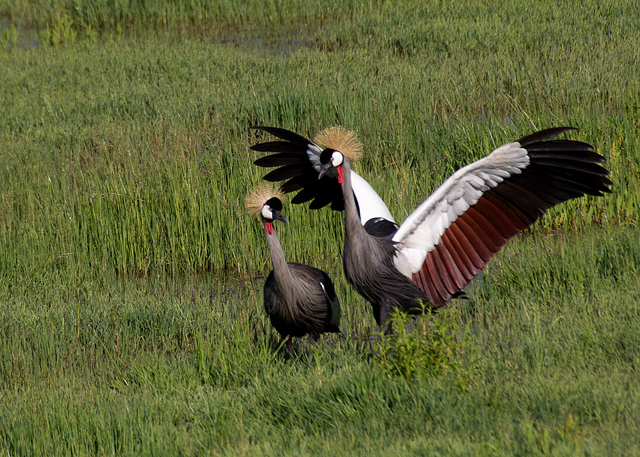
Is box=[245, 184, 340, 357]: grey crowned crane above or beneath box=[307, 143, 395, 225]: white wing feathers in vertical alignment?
beneath

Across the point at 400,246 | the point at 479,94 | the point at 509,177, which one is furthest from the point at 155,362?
the point at 479,94

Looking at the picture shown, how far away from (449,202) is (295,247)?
2350 mm

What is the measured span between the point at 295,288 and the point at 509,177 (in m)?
1.47

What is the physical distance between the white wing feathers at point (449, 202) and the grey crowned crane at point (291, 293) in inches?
21.6

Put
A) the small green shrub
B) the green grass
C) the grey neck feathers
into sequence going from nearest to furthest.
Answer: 1. the green grass
2. the small green shrub
3. the grey neck feathers

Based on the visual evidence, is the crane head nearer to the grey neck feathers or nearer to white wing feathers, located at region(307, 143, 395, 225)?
the grey neck feathers

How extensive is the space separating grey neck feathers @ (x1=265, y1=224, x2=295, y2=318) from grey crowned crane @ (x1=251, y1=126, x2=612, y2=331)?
362 mm

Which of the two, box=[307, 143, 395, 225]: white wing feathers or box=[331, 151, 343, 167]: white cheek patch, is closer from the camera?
box=[331, 151, 343, 167]: white cheek patch

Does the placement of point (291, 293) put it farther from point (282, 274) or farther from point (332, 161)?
point (332, 161)

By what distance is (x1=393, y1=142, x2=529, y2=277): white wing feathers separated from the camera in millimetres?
4090

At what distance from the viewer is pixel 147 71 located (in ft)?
36.4

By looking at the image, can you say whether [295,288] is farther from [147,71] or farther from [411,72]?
[147,71]

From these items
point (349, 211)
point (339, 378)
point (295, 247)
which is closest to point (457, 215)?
point (349, 211)

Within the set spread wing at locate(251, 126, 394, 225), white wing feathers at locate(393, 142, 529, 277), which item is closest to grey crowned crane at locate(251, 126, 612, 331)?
white wing feathers at locate(393, 142, 529, 277)
